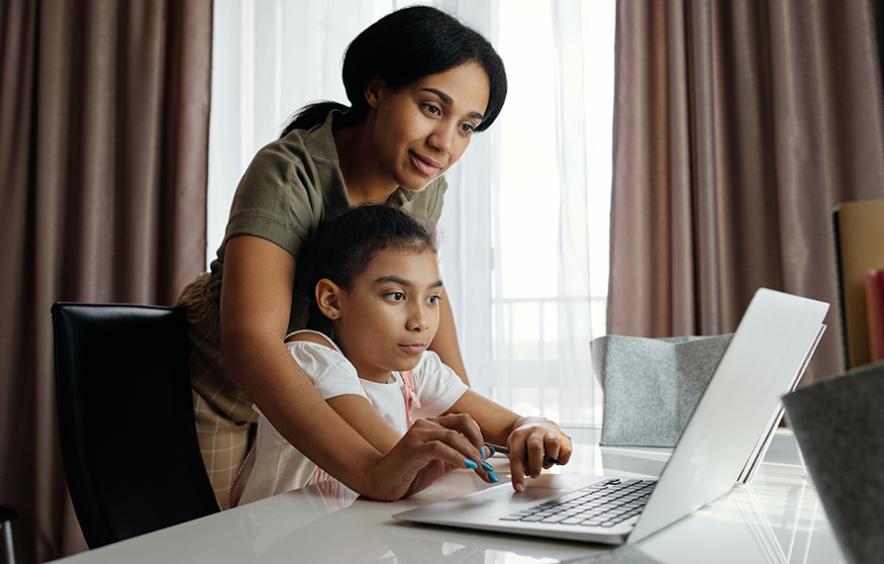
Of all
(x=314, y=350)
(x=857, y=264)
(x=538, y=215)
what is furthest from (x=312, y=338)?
(x=538, y=215)

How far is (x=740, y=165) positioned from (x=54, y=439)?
7.40 ft

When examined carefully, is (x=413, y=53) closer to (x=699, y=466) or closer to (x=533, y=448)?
(x=533, y=448)

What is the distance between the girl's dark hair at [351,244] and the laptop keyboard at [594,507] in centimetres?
48

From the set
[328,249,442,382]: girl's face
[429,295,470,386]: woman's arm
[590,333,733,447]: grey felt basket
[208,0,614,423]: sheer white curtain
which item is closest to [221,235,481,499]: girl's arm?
[328,249,442,382]: girl's face

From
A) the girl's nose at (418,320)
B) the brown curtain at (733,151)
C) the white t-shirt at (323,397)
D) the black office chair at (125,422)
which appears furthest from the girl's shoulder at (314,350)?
the brown curtain at (733,151)

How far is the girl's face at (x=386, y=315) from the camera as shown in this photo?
107cm

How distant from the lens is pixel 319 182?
46.3 inches

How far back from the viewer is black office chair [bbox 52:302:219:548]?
0.93m

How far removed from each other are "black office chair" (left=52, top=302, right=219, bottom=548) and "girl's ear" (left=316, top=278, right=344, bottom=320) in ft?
0.77

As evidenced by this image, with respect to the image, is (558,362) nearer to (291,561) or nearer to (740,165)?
(740,165)

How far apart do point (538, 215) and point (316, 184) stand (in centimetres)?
127

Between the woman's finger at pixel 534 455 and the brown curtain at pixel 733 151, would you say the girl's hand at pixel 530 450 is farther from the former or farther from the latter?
the brown curtain at pixel 733 151

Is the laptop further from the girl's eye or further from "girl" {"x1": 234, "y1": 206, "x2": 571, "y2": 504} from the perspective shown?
the girl's eye

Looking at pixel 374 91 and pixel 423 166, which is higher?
pixel 374 91
